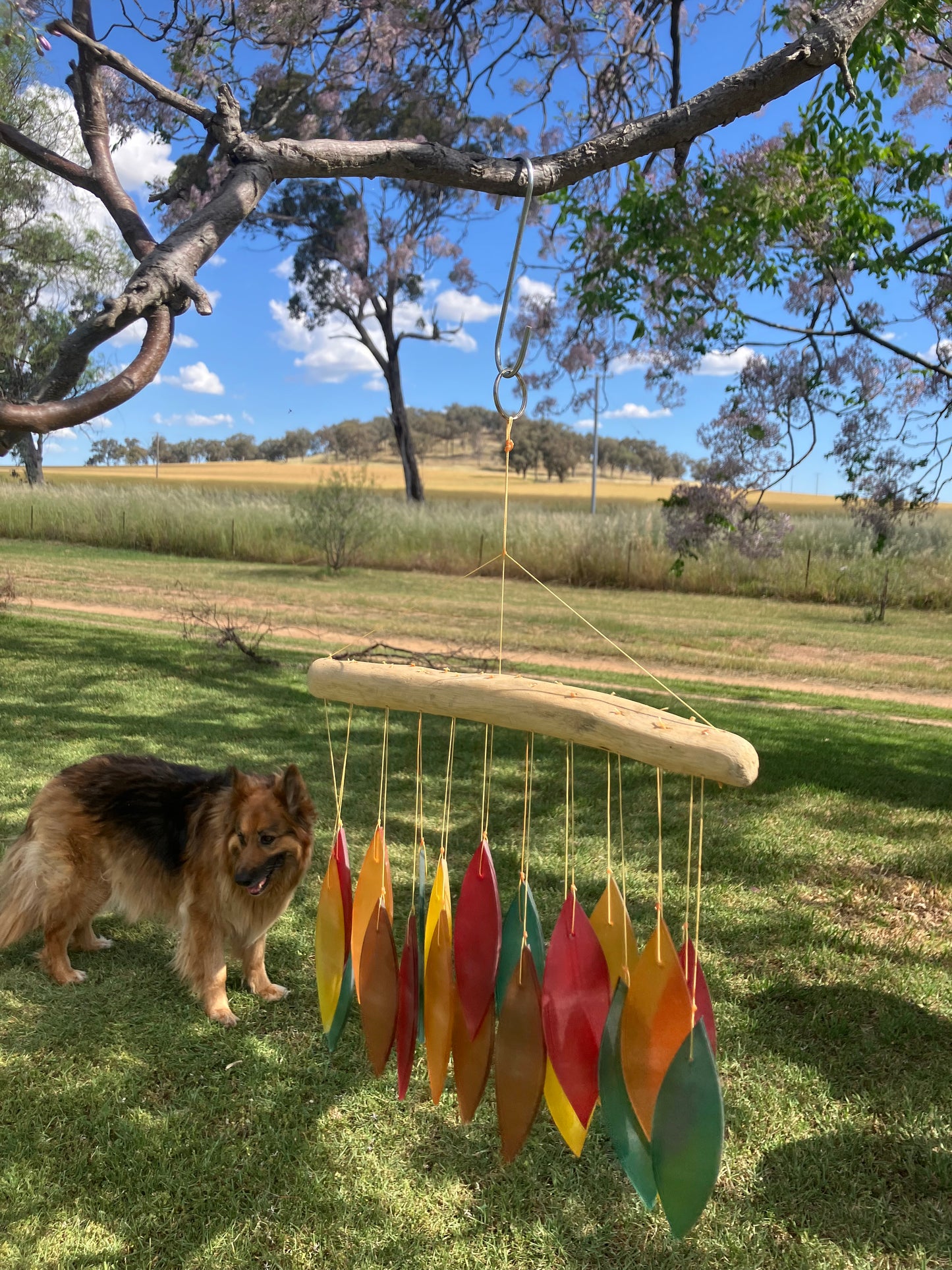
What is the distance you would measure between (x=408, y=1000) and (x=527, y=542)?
67.2ft

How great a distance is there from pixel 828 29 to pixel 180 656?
8242 mm

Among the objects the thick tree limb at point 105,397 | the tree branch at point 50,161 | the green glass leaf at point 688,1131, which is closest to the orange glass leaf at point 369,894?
the green glass leaf at point 688,1131

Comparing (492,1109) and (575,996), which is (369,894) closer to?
(575,996)

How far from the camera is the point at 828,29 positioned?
11.7ft

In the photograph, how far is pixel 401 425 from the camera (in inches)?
1286

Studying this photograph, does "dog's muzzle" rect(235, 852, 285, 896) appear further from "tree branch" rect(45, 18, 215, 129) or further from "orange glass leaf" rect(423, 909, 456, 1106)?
"tree branch" rect(45, 18, 215, 129)

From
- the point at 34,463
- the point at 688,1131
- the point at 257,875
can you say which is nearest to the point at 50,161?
the point at 257,875

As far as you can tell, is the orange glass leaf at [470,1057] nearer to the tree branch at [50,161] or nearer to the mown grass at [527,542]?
the tree branch at [50,161]

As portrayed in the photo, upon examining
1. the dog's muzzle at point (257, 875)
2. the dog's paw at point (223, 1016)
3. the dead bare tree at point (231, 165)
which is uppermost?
the dead bare tree at point (231, 165)

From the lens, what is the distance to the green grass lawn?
230cm

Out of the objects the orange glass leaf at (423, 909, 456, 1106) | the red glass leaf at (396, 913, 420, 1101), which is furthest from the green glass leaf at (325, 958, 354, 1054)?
the orange glass leaf at (423, 909, 456, 1106)

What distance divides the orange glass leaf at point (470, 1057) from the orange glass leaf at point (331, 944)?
14.7 inches

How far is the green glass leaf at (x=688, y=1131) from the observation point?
1.54 meters

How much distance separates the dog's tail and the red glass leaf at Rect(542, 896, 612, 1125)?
248 cm
